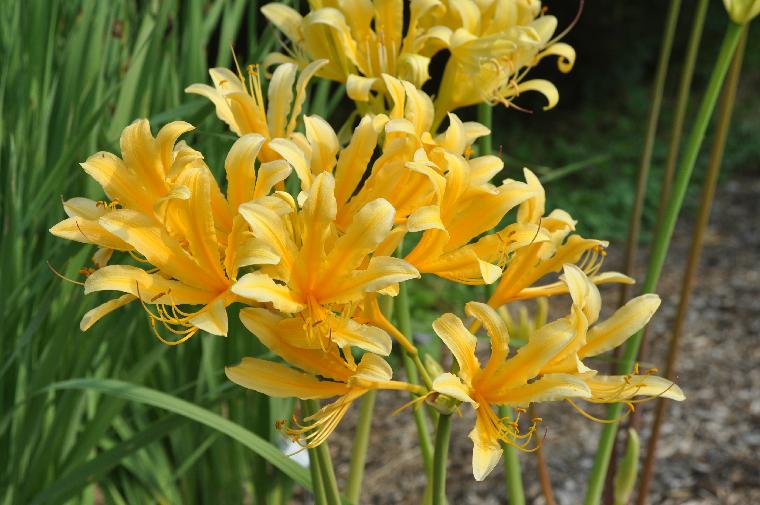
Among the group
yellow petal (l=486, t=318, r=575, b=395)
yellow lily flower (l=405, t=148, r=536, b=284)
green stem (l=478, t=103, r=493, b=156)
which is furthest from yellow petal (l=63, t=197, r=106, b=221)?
green stem (l=478, t=103, r=493, b=156)

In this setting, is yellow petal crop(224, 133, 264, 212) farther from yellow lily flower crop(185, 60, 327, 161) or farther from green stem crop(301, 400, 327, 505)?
green stem crop(301, 400, 327, 505)

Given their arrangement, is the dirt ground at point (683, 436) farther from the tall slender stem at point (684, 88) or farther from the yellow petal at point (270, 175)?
the yellow petal at point (270, 175)

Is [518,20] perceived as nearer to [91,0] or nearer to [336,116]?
[91,0]

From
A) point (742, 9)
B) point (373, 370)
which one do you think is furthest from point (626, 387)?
point (742, 9)

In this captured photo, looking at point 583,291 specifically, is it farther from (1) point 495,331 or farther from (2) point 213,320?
(2) point 213,320

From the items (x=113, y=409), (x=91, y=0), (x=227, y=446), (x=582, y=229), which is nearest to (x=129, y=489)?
(x=227, y=446)
